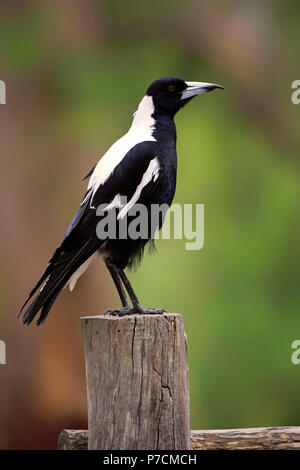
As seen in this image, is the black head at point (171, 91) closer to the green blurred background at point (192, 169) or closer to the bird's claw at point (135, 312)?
the bird's claw at point (135, 312)

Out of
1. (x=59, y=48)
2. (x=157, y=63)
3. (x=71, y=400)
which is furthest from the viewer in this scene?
(x=157, y=63)

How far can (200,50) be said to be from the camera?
21.2 feet

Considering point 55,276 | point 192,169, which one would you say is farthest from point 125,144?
point 192,169

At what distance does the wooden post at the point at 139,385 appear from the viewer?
233 centimetres

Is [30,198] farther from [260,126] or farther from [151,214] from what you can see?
[151,214]

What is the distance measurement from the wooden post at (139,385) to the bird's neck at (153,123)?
0.81 m

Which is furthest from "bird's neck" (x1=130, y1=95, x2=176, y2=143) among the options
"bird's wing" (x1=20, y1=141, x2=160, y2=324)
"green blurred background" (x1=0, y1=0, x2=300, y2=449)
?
"green blurred background" (x1=0, y1=0, x2=300, y2=449)

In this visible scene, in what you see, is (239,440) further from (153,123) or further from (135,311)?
(153,123)

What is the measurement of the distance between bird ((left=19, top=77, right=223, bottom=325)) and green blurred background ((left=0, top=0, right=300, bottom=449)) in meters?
2.61

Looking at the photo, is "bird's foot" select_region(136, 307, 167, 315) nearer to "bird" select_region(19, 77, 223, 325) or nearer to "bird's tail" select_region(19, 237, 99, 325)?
"bird" select_region(19, 77, 223, 325)

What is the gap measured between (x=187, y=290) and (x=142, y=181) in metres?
3.85

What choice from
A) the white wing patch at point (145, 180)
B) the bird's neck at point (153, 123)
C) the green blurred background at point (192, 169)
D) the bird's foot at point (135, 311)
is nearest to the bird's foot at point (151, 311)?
the bird's foot at point (135, 311)
